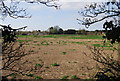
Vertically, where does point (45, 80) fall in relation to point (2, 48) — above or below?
below

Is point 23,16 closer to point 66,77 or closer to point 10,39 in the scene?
point 10,39

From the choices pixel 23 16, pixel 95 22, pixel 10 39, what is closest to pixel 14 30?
pixel 10 39

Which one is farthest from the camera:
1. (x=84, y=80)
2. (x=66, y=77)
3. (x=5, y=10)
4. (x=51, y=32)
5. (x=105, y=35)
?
(x=51, y=32)

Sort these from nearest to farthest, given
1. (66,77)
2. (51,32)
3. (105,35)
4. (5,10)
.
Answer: (105,35) < (5,10) < (66,77) < (51,32)

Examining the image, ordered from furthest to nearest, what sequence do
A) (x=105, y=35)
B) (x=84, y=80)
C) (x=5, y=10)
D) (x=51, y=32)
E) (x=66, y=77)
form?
(x=51, y=32)
(x=66, y=77)
(x=84, y=80)
(x=5, y=10)
(x=105, y=35)

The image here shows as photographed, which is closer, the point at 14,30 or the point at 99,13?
the point at 14,30

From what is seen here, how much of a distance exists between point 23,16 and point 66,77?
199 inches

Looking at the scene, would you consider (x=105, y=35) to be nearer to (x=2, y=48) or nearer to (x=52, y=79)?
(x=2, y=48)

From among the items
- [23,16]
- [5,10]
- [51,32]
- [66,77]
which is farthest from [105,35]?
[51,32]

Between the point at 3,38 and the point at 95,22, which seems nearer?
→ the point at 3,38

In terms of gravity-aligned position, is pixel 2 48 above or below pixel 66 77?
above

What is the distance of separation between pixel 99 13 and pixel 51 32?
92.3 m

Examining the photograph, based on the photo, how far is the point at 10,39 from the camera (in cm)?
339

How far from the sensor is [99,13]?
3791 millimetres
